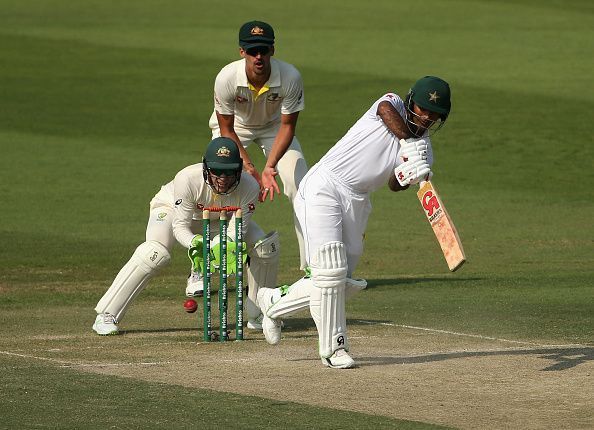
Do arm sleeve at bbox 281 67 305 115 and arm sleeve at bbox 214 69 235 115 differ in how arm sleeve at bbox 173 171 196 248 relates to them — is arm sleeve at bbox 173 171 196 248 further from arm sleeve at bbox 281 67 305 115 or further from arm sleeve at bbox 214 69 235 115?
arm sleeve at bbox 281 67 305 115

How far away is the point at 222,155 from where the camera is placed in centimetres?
877

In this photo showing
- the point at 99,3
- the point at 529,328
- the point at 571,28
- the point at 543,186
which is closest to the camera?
the point at 529,328

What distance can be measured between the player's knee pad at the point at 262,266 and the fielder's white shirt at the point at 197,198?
6.2 inches

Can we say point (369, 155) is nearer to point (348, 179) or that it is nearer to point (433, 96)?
point (348, 179)

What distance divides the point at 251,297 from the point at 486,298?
2198 mm

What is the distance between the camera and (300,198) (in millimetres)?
8008

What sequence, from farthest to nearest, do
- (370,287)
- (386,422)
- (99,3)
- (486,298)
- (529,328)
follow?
(99,3)
(370,287)
(486,298)
(529,328)
(386,422)

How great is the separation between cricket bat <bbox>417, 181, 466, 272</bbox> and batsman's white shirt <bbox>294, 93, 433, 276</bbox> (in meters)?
0.18

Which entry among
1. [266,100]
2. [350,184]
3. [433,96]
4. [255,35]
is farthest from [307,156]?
[433,96]

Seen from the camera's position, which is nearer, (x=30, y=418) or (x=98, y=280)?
(x=30, y=418)

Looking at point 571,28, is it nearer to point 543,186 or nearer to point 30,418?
point 543,186

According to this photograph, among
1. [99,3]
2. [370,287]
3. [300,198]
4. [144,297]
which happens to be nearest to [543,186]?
[370,287]

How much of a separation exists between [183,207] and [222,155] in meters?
0.53

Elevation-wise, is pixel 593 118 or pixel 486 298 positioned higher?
pixel 593 118
